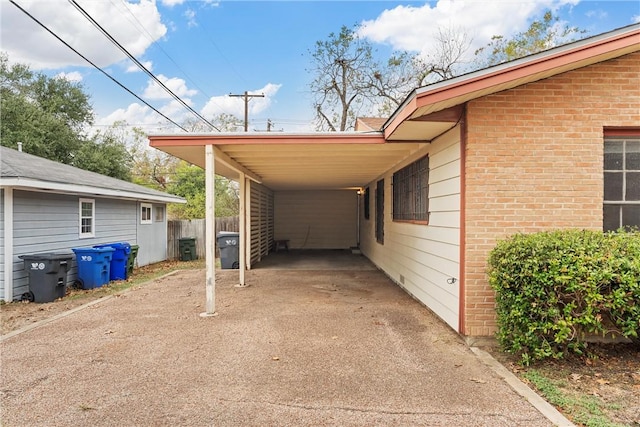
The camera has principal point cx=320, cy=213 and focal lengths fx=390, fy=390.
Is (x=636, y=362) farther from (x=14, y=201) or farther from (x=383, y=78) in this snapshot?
(x=383, y=78)

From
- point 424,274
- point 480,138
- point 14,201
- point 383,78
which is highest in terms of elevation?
point 383,78

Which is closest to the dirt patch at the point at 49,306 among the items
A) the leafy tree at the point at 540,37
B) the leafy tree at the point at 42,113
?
the leafy tree at the point at 42,113

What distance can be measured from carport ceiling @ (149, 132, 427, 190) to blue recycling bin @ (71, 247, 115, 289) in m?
3.34

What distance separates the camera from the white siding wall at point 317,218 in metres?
16.9

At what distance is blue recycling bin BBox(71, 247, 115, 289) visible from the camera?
8.62m

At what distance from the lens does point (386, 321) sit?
5453 mm

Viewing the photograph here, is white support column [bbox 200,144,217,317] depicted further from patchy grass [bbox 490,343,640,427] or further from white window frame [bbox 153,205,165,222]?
white window frame [bbox 153,205,165,222]

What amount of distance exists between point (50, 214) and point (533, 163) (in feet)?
29.6

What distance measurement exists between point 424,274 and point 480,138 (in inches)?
102

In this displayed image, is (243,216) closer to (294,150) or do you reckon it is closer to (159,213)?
(294,150)

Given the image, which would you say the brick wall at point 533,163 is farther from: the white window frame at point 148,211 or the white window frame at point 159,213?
the white window frame at point 159,213

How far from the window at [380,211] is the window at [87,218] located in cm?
748

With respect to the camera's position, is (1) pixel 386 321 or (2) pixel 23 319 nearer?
(1) pixel 386 321

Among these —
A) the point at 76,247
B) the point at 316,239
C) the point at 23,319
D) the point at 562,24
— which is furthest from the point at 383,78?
the point at 23,319
